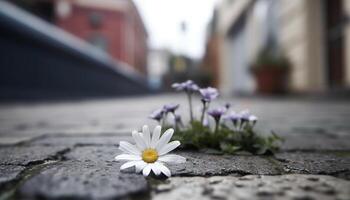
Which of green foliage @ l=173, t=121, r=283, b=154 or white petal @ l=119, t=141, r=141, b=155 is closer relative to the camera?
white petal @ l=119, t=141, r=141, b=155

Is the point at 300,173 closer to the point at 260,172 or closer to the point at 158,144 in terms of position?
the point at 260,172

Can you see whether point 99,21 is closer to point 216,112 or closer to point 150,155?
point 216,112

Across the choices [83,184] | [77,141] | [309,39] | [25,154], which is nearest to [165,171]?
[83,184]

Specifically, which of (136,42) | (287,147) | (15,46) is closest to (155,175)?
(287,147)

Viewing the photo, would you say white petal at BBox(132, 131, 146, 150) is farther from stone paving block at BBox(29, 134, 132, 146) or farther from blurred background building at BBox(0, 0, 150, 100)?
blurred background building at BBox(0, 0, 150, 100)

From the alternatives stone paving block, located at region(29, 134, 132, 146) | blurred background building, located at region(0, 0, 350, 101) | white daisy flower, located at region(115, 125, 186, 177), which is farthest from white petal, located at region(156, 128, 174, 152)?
blurred background building, located at region(0, 0, 350, 101)

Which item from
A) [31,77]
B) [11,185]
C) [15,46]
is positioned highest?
[15,46]
